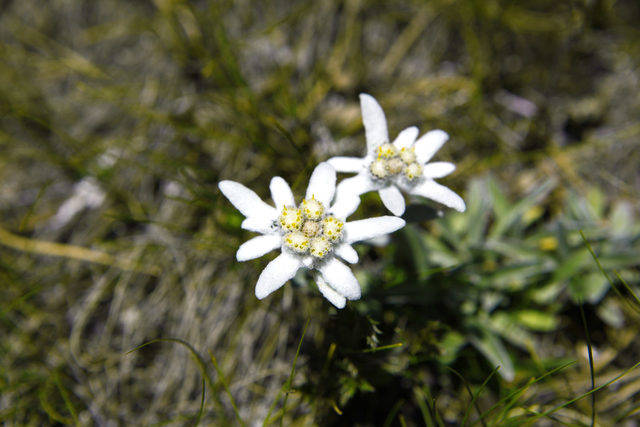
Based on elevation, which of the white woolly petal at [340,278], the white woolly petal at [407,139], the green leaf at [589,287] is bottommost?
the green leaf at [589,287]

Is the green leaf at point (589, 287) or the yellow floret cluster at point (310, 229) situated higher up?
the yellow floret cluster at point (310, 229)

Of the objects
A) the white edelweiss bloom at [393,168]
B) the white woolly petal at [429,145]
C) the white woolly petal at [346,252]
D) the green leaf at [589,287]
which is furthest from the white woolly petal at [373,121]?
the green leaf at [589,287]

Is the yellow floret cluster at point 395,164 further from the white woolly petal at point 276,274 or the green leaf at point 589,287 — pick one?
the green leaf at point 589,287

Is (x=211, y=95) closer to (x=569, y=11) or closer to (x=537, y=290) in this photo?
(x=537, y=290)

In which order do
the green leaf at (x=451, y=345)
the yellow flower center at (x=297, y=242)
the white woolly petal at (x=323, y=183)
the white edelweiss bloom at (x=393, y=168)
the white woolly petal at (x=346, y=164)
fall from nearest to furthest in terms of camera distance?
the yellow flower center at (x=297, y=242)
the white woolly petal at (x=323, y=183)
the white edelweiss bloom at (x=393, y=168)
the white woolly petal at (x=346, y=164)
the green leaf at (x=451, y=345)

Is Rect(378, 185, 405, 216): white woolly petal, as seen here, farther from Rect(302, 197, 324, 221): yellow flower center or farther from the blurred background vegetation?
the blurred background vegetation

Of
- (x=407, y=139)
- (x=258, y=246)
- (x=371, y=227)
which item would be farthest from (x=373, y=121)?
(x=258, y=246)
